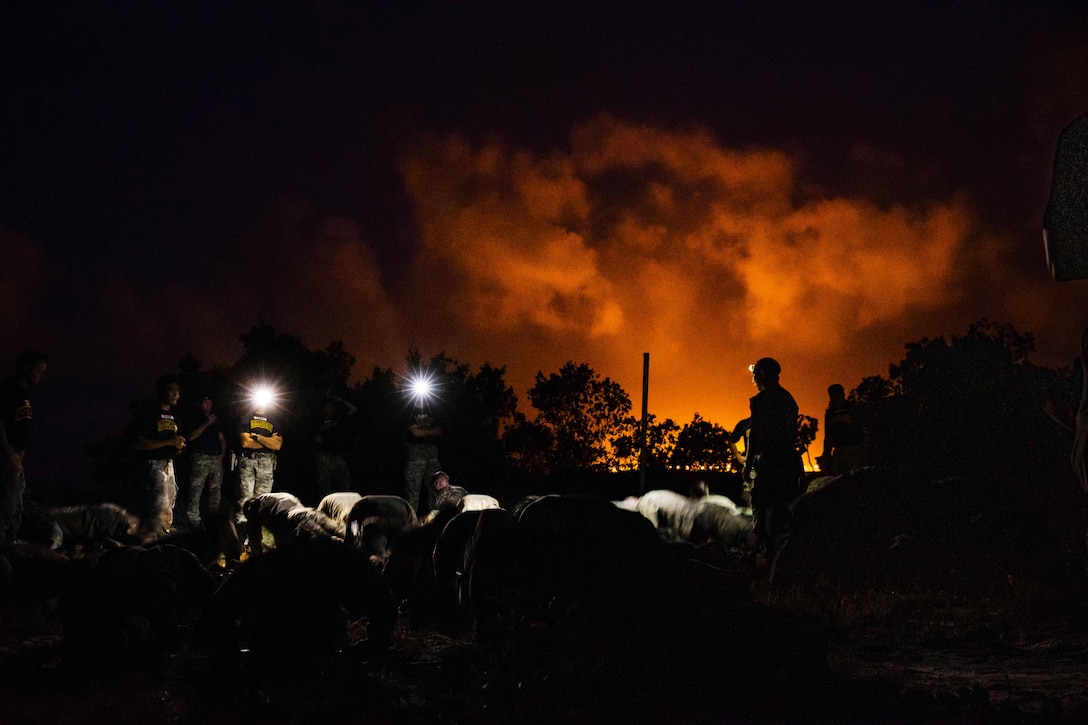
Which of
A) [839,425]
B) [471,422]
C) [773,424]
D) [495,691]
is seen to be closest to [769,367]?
[773,424]

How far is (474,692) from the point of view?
410 cm

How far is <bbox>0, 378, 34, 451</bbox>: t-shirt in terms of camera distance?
653 cm

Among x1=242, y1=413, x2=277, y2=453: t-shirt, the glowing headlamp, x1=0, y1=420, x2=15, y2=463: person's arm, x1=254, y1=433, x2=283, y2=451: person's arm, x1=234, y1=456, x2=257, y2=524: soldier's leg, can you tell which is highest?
the glowing headlamp

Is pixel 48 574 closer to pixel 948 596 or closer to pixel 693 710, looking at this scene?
pixel 693 710

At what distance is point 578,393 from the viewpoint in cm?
4012

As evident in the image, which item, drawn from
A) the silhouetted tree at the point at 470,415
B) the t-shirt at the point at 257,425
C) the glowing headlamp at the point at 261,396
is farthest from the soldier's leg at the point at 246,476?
the silhouetted tree at the point at 470,415

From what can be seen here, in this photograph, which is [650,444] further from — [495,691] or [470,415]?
[495,691]

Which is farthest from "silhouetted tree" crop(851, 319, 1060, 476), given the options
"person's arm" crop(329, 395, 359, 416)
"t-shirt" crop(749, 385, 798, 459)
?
"person's arm" crop(329, 395, 359, 416)

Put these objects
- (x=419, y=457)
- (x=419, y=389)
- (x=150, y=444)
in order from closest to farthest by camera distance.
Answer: (x=150, y=444)
(x=419, y=457)
(x=419, y=389)

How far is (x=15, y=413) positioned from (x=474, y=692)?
4.44 metres

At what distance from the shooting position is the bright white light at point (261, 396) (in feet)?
36.2

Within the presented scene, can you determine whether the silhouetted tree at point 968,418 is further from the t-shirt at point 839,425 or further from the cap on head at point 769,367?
the cap on head at point 769,367

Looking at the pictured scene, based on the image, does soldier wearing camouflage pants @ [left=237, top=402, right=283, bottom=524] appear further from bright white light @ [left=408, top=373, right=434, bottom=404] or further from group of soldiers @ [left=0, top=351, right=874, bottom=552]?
bright white light @ [left=408, top=373, right=434, bottom=404]

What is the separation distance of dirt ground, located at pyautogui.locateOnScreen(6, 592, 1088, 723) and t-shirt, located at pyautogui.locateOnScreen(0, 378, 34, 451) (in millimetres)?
1882
